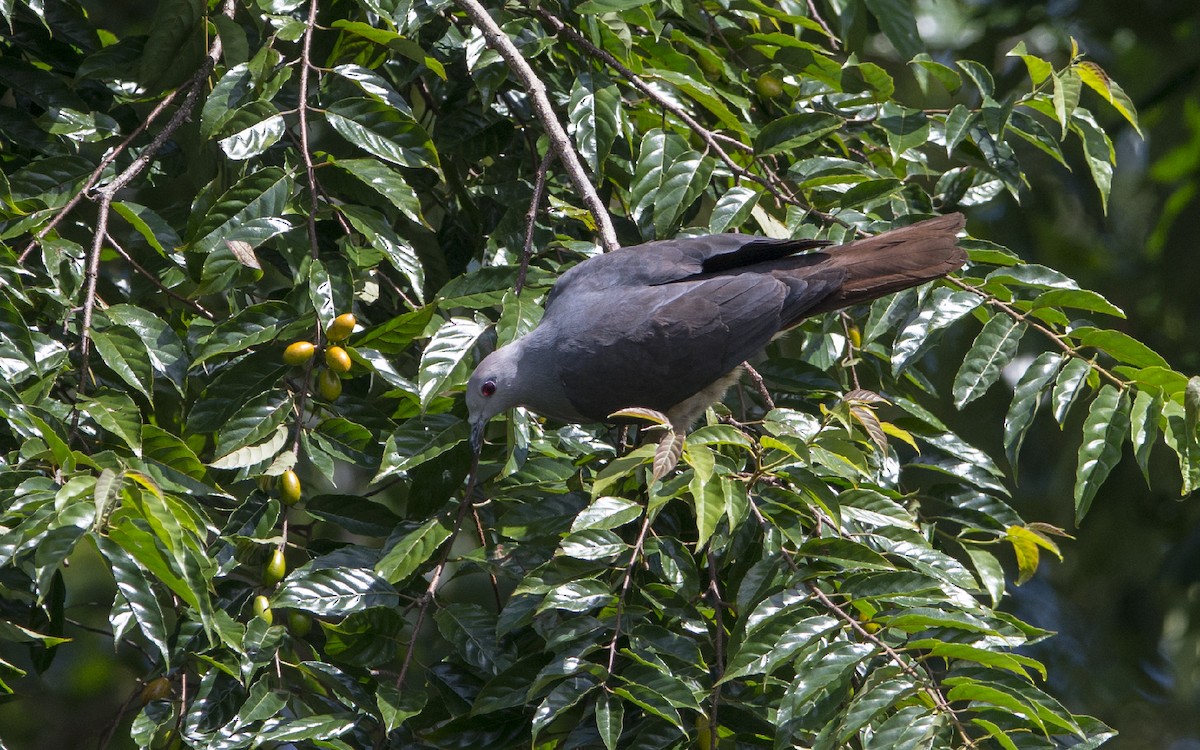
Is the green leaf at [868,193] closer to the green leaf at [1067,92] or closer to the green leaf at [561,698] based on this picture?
the green leaf at [1067,92]

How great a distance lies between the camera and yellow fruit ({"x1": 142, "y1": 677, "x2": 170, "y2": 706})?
2346 mm

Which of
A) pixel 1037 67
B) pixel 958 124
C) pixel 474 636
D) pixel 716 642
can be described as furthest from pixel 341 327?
pixel 1037 67

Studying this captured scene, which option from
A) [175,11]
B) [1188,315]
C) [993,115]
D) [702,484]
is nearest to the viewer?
[702,484]

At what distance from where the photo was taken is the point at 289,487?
7.94 ft

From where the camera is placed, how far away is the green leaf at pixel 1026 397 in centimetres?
256

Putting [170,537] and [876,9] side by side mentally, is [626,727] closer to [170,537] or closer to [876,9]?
[170,537]

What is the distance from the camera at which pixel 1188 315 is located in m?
5.39

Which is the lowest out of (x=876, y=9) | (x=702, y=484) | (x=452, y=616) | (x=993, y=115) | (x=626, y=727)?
(x=626, y=727)

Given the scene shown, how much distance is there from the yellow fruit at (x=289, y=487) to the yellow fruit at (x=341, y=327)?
1.04 feet

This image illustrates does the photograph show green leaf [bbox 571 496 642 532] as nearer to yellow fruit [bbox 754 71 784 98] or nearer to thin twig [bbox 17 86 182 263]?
thin twig [bbox 17 86 182 263]

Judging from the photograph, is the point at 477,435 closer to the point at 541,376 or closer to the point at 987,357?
the point at 541,376

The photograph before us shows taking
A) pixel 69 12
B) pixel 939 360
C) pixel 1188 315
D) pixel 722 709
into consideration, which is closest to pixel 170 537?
pixel 722 709

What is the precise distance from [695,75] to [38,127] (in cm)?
181

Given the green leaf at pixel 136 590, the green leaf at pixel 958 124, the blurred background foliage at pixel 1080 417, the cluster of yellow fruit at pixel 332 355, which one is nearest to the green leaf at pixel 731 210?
the green leaf at pixel 958 124
